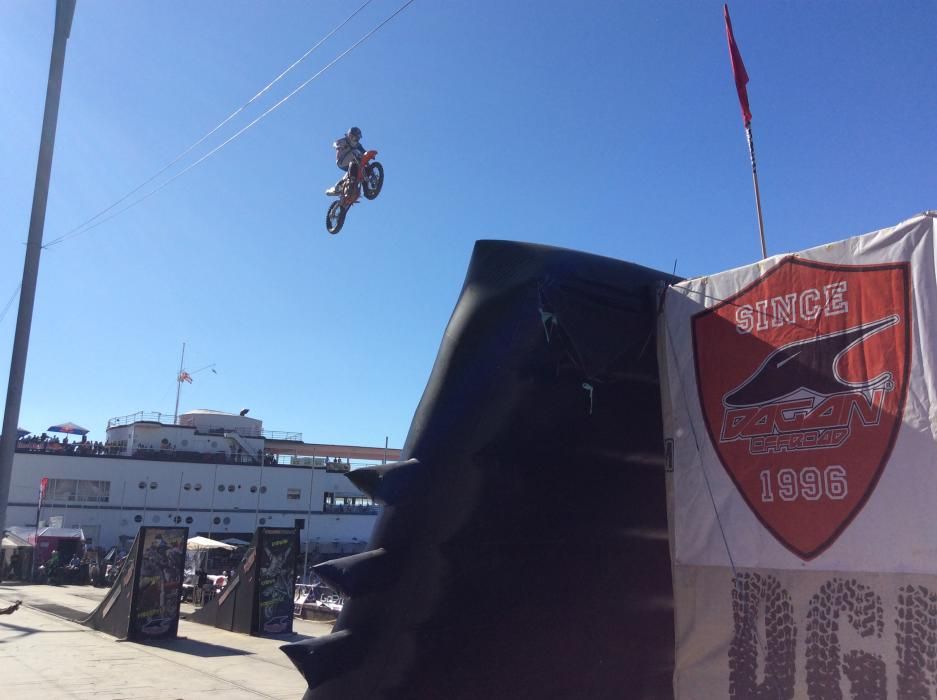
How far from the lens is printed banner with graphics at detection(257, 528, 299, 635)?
14.5 metres

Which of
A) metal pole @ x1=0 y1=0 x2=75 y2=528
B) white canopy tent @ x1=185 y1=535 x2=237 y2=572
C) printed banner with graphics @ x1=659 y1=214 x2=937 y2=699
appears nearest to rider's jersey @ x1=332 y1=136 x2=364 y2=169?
metal pole @ x1=0 y1=0 x2=75 y2=528

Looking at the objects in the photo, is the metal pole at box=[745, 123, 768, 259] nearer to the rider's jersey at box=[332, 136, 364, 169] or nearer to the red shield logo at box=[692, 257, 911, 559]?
the red shield logo at box=[692, 257, 911, 559]

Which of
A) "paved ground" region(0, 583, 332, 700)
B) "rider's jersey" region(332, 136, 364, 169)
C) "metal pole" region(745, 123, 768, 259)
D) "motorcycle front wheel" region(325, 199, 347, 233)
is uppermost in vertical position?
"rider's jersey" region(332, 136, 364, 169)

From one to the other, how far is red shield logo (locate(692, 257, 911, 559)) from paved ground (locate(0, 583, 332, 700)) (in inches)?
271

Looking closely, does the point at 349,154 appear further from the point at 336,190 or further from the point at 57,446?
the point at 57,446

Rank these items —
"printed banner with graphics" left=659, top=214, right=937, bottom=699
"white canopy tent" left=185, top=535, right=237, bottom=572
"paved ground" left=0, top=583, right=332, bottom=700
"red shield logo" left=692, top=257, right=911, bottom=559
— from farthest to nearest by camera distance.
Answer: "white canopy tent" left=185, top=535, right=237, bottom=572 < "paved ground" left=0, top=583, right=332, bottom=700 < "red shield logo" left=692, top=257, right=911, bottom=559 < "printed banner with graphics" left=659, top=214, right=937, bottom=699

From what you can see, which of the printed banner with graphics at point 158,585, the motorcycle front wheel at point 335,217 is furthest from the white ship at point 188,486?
the motorcycle front wheel at point 335,217

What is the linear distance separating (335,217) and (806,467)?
10.1 m

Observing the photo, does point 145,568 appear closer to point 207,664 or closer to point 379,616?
point 207,664

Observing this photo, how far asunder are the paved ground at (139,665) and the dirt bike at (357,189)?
6772 millimetres

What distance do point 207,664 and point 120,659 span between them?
1.38 meters

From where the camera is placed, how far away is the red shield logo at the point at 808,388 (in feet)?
10.8

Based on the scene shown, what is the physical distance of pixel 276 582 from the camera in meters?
14.7

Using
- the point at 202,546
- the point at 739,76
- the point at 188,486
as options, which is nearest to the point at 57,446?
the point at 188,486
